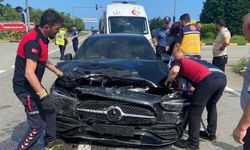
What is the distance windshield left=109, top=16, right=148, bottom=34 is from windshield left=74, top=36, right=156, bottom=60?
729 cm

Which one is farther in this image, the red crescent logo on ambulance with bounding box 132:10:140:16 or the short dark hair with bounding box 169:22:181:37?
the red crescent logo on ambulance with bounding box 132:10:140:16

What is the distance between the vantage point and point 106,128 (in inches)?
156

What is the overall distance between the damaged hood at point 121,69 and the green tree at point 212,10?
6161 centimetres

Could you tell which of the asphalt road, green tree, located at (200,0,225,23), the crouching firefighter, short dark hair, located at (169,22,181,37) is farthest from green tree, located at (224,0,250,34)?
the crouching firefighter

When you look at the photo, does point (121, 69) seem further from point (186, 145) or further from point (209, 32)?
point (209, 32)

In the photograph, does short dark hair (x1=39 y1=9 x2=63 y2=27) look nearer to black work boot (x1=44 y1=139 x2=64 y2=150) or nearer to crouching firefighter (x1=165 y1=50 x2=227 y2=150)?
black work boot (x1=44 y1=139 x2=64 y2=150)

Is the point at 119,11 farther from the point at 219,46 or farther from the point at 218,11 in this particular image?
the point at 218,11

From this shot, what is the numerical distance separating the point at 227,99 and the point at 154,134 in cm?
419

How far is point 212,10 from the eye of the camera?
6612cm

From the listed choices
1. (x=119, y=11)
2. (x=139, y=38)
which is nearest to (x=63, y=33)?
(x=119, y=11)

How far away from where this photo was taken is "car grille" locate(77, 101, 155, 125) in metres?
3.99

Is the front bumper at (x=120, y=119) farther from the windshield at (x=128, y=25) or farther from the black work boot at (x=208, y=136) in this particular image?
the windshield at (x=128, y=25)

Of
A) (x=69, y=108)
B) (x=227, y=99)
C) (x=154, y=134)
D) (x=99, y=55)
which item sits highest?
(x=99, y=55)

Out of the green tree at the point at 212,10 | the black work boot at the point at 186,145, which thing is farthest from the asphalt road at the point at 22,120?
the green tree at the point at 212,10
